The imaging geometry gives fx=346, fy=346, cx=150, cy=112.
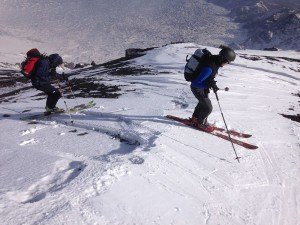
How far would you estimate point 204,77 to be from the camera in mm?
9703

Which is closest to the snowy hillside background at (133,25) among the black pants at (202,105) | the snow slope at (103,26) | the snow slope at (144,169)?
the snow slope at (103,26)

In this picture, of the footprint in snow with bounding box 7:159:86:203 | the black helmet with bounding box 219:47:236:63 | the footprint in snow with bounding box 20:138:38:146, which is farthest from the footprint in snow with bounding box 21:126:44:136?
the black helmet with bounding box 219:47:236:63

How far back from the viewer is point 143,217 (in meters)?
6.00

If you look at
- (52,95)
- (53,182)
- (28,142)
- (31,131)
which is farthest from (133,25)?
(53,182)

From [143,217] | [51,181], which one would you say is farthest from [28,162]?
[143,217]

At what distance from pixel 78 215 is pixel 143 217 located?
1.11 metres

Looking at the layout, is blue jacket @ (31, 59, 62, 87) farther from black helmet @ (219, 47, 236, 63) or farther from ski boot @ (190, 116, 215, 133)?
black helmet @ (219, 47, 236, 63)

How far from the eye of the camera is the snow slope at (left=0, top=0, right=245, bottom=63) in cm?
7362

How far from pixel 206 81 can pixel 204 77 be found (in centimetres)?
22

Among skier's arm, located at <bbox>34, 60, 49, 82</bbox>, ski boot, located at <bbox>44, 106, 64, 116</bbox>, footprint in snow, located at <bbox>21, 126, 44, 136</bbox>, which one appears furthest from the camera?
ski boot, located at <bbox>44, 106, 64, 116</bbox>

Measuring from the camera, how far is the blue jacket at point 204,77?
963 centimetres

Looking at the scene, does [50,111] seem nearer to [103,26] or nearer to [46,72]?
[46,72]

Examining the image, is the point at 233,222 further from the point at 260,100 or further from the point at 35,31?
the point at 35,31

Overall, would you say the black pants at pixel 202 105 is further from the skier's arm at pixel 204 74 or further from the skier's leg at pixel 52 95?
the skier's leg at pixel 52 95
